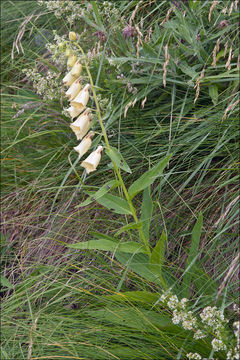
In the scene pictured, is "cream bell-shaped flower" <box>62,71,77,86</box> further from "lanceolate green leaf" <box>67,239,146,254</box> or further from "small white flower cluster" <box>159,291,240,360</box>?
"small white flower cluster" <box>159,291,240,360</box>

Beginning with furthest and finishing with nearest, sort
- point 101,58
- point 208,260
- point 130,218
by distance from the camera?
point 101,58, point 130,218, point 208,260

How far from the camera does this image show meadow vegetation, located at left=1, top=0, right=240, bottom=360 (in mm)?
1642

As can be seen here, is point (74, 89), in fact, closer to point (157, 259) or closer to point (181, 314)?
point (157, 259)

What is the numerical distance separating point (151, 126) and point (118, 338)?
3.95 ft

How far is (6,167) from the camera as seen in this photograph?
9.27 feet

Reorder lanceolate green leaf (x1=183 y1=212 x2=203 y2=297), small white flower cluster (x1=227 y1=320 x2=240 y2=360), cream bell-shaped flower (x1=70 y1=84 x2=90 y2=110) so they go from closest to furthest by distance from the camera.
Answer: small white flower cluster (x1=227 y1=320 x2=240 y2=360) < cream bell-shaped flower (x1=70 y1=84 x2=90 y2=110) < lanceolate green leaf (x1=183 y1=212 x2=203 y2=297)

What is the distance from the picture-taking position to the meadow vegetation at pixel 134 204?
1.64 m

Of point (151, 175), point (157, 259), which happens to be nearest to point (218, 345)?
point (157, 259)

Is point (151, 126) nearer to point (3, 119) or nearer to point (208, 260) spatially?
point (208, 260)

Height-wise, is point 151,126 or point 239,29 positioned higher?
point 239,29

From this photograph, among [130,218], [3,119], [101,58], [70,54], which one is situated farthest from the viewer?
[3,119]

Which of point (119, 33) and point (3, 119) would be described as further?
point (3, 119)

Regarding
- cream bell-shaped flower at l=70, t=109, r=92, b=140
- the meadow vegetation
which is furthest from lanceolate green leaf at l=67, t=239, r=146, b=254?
cream bell-shaped flower at l=70, t=109, r=92, b=140

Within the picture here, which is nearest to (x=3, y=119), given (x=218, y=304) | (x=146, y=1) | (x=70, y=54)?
(x=146, y=1)
